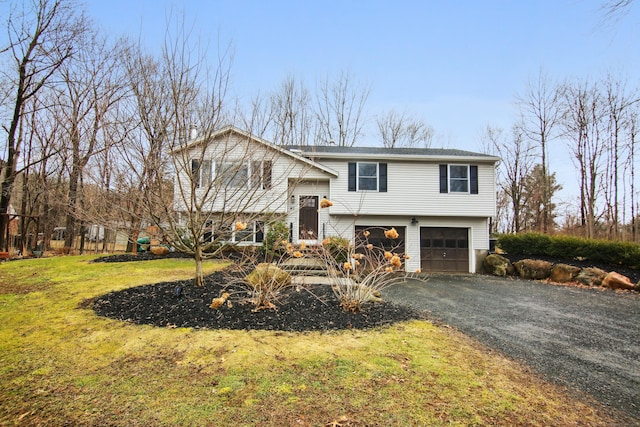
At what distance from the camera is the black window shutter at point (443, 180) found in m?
13.9

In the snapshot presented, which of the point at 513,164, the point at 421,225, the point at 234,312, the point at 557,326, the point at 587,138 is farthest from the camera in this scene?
the point at 513,164

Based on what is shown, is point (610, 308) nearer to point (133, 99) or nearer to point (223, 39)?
point (223, 39)

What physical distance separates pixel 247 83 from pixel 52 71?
1462 cm

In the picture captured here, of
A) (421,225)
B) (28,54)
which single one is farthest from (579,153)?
(28,54)

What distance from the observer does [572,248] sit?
40.9 ft

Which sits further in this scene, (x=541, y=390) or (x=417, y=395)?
(x=541, y=390)

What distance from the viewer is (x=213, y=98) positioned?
4.76 meters

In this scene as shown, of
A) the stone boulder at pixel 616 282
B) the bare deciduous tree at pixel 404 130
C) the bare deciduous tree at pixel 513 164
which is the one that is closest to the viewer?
the stone boulder at pixel 616 282

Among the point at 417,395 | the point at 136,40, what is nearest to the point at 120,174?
the point at 136,40

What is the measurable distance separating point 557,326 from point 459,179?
9.24m

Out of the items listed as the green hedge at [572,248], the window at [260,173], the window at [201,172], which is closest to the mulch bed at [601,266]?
the green hedge at [572,248]

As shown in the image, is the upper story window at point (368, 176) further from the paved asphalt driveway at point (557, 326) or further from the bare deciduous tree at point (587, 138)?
the bare deciduous tree at point (587, 138)

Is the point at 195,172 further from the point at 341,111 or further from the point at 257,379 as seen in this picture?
the point at 341,111

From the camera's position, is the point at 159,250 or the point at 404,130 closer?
the point at 159,250
